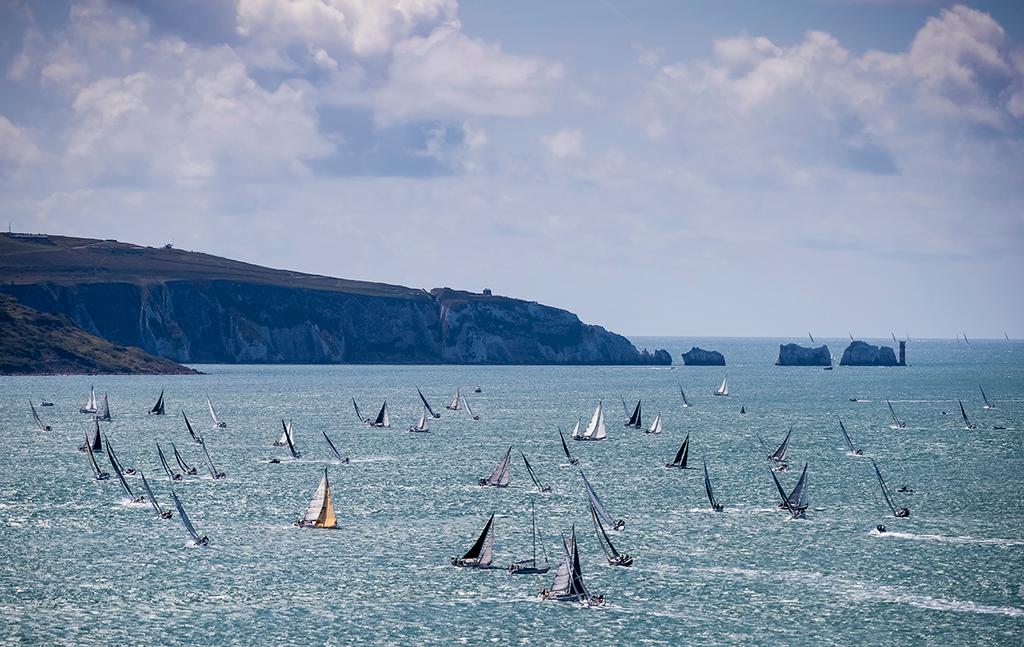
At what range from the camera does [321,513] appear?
9931 cm

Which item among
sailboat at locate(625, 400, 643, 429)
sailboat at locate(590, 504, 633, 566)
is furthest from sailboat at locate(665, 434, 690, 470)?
sailboat at locate(590, 504, 633, 566)

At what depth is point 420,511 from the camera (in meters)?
108

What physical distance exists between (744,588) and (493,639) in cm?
1886

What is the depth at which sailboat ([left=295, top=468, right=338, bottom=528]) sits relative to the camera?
326ft

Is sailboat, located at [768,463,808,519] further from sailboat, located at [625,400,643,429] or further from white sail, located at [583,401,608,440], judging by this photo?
sailboat, located at [625,400,643,429]

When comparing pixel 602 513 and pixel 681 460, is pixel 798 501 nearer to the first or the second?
pixel 602 513

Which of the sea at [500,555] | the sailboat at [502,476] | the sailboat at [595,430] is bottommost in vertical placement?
the sea at [500,555]

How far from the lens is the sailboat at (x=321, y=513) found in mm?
99250

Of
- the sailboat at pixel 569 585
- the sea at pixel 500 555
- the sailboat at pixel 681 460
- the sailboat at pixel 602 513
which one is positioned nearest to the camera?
the sea at pixel 500 555

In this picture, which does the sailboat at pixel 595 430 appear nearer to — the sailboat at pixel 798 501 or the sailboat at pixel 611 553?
the sailboat at pixel 798 501

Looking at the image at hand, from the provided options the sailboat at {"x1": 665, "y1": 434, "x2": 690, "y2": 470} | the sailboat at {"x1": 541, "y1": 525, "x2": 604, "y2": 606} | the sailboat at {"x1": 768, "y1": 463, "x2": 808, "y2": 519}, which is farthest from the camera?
the sailboat at {"x1": 665, "y1": 434, "x2": 690, "y2": 470}

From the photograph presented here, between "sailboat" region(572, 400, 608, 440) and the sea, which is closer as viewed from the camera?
the sea

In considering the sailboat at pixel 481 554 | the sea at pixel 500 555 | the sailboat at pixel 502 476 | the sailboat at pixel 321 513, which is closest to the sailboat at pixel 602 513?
the sea at pixel 500 555

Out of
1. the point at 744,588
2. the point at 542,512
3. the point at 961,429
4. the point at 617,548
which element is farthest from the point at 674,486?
the point at 961,429
